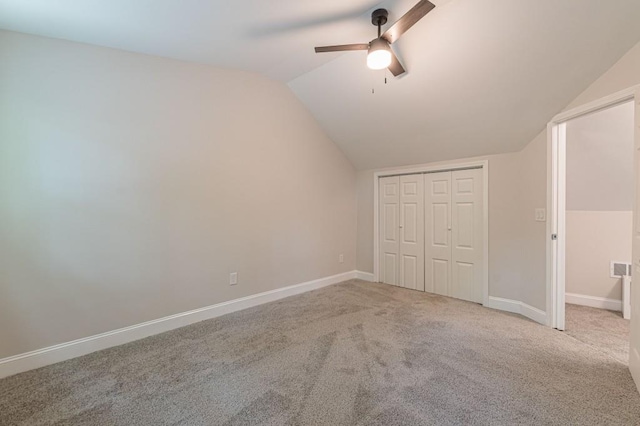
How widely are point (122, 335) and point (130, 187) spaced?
52.2 inches

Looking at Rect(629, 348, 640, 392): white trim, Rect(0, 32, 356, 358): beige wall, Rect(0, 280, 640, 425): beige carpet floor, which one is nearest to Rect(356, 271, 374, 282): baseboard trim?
Rect(0, 32, 356, 358): beige wall

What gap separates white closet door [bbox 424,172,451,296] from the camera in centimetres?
387

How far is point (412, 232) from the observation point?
4.24m

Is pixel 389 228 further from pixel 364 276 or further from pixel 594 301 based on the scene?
pixel 594 301

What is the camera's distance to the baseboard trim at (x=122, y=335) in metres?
2.10

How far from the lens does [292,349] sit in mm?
2400

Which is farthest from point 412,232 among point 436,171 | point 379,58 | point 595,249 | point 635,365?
point 379,58

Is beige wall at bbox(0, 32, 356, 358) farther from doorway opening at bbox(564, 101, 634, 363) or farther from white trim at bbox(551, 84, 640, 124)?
doorway opening at bbox(564, 101, 634, 363)

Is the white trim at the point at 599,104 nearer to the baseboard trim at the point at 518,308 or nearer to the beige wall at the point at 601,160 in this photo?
the beige wall at the point at 601,160

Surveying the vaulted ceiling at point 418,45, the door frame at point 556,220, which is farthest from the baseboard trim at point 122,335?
the door frame at point 556,220

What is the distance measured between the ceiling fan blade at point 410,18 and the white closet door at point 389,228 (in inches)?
101

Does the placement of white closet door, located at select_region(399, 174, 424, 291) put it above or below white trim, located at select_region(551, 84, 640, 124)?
below

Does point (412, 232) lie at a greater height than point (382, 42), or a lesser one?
lesser

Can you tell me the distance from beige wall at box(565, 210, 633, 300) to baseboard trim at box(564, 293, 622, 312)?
0.12 feet
